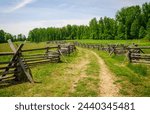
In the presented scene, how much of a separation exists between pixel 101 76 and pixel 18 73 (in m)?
3.43

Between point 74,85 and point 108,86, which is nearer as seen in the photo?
point 108,86

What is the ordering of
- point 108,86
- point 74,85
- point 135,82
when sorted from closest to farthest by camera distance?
point 108,86 → point 74,85 → point 135,82

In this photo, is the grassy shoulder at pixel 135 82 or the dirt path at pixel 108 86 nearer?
the dirt path at pixel 108 86

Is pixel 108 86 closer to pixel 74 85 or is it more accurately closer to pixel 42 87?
pixel 74 85

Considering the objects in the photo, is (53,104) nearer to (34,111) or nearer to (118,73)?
(34,111)

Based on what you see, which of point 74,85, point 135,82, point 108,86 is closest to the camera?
point 108,86

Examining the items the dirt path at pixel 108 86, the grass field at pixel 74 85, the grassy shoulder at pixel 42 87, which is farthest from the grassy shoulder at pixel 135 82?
the grassy shoulder at pixel 42 87

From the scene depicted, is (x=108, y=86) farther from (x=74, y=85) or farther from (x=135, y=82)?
(x=135, y=82)

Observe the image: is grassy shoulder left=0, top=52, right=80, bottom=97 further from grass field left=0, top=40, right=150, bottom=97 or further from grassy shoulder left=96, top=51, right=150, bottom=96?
grassy shoulder left=96, top=51, right=150, bottom=96

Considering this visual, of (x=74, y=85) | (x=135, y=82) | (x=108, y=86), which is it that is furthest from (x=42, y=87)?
(x=135, y=82)

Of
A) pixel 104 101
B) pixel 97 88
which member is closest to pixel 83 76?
pixel 97 88

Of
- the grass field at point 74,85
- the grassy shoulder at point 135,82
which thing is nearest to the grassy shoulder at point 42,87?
the grass field at point 74,85

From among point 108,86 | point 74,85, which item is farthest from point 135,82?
point 74,85

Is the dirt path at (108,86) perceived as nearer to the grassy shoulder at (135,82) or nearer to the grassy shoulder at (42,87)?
the grassy shoulder at (135,82)
